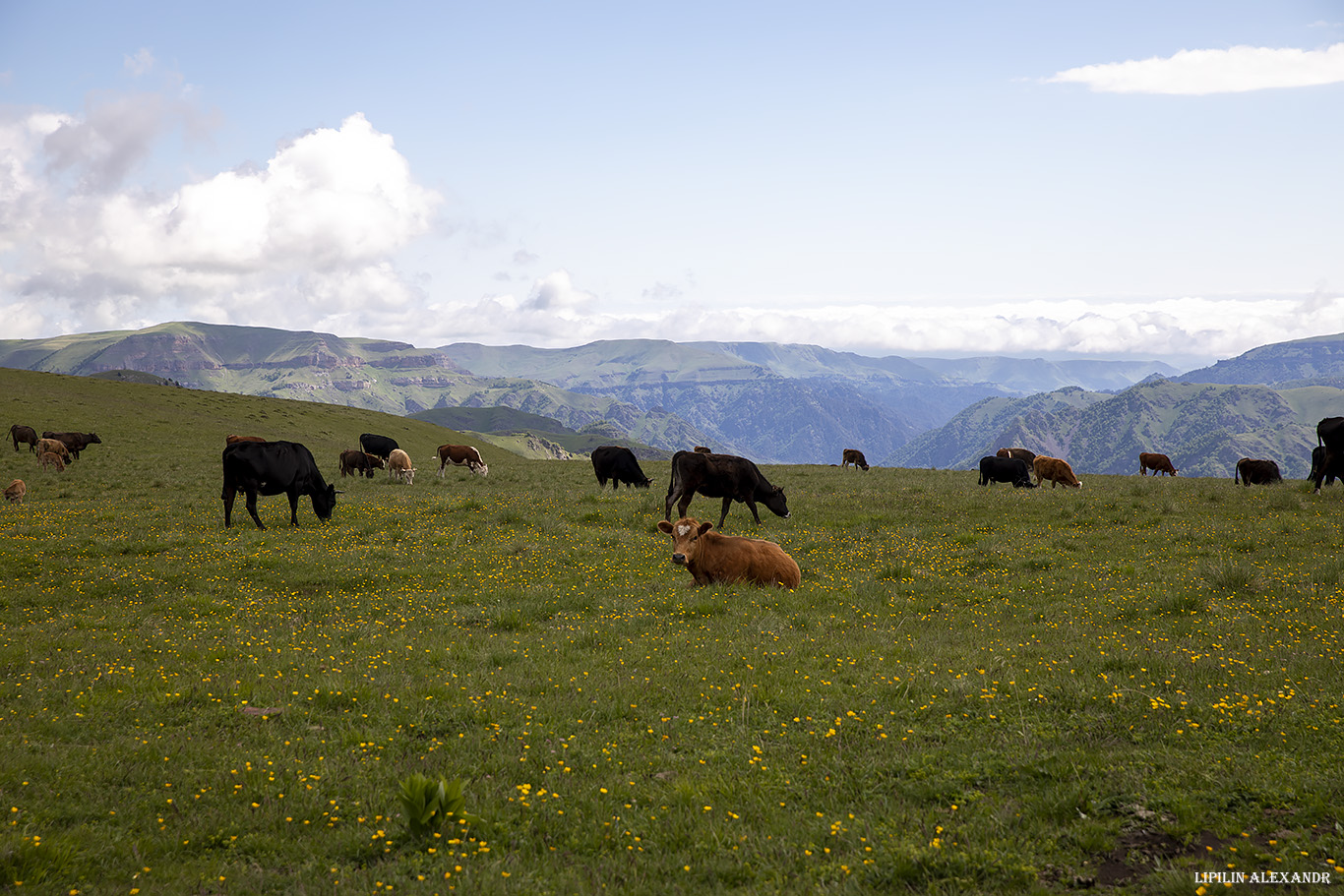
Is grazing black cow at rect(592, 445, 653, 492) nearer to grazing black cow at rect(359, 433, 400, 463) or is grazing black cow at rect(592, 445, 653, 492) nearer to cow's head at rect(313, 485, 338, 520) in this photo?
cow's head at rect(313, 485, 338, 520)

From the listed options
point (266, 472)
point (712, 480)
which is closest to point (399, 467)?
point (266, 472)

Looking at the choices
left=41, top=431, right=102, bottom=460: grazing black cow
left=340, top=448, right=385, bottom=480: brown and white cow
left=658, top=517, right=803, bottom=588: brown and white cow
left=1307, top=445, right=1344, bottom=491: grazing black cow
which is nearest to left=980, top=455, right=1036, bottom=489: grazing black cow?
left=1307, top=445, right=1344, bottom=491: grazing black cow

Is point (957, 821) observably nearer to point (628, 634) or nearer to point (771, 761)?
point (771, 761)

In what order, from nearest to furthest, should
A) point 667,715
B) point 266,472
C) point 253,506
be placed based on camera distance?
1. point 667,715
2. point 253,506
3. point 266,472

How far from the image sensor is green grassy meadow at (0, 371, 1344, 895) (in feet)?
18.9

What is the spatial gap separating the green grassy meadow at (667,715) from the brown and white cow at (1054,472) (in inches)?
672

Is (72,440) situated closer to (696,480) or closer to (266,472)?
(266,472)

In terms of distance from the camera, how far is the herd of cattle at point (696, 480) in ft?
50.2

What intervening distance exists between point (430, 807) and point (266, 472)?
60.5 feet

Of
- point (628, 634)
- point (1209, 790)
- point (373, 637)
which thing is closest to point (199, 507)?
point (373, 637)

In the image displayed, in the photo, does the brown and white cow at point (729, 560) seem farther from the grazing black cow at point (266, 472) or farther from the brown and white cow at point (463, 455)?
the brown and white cow at point (463, 455)

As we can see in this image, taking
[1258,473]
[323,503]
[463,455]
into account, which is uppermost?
[1258,473]

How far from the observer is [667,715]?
8586 mm

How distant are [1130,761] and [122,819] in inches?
362
